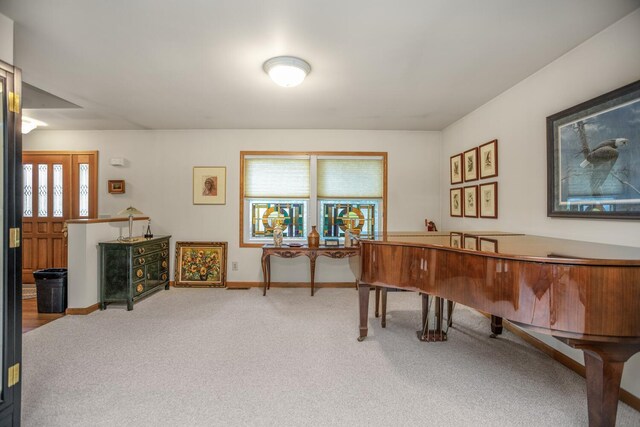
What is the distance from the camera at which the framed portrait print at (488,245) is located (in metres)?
1.79

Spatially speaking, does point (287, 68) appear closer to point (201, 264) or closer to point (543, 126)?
point (543, 126)

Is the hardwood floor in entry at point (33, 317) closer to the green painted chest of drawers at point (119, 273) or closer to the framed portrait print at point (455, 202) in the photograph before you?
the green painted chest of drawers at point (119, 273)

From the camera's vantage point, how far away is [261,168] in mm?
4695

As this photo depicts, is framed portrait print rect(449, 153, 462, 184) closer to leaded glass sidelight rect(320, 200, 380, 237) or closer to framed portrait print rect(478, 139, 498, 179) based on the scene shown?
framed portrait print rect(478, 139, 498, 179)

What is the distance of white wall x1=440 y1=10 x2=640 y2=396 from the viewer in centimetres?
192

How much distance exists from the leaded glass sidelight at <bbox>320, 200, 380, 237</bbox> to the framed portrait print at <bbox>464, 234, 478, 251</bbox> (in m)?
2.39

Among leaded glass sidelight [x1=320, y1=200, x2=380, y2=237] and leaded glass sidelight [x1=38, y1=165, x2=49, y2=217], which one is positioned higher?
leaded glass sidelight [x1=38, y1=165, x2=49, y2=217]

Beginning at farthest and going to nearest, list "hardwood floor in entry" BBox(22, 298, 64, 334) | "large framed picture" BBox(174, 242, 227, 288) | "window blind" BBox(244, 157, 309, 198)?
"window blind" BBox(244, 157, 309, 198) → "large framed picture" BBox(174, 242, 227, 288) → "hardwood floor in entry" BBox(22, 298, 64, 334)

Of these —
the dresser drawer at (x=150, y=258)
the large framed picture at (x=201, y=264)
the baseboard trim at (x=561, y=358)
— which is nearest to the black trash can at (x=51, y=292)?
the dresser drawer at (x=150, y=258)

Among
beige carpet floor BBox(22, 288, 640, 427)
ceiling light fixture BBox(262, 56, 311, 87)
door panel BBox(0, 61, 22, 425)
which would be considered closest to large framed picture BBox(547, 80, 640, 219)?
beige carpet floor BBox(22, 288, 640, 427)

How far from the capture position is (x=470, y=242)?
2115 mm

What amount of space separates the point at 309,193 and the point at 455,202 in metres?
2.20

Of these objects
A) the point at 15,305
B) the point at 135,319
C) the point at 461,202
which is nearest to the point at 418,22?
the point at 461,202

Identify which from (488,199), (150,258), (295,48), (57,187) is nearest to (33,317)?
(150,258)
